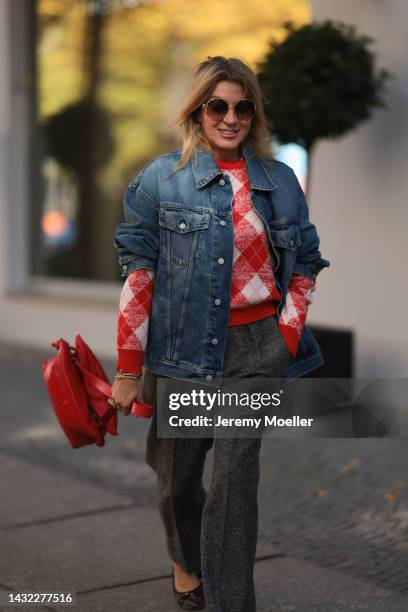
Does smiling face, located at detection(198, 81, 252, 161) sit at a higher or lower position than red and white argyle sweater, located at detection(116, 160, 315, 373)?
higher

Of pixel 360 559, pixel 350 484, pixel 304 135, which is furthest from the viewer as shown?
pixel 304 135

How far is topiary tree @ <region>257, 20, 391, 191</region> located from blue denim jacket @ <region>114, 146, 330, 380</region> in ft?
11.0

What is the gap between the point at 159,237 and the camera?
11.4 feet

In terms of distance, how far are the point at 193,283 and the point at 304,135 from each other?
3.68 m

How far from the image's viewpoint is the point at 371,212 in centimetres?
746

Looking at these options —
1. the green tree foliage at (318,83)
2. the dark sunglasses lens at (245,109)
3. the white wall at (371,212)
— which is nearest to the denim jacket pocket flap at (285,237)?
the dark sunglasses lens at (245,109)

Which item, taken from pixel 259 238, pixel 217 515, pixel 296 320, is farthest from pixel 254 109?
pixel 217 515

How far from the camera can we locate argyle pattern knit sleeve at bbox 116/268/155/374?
346cm

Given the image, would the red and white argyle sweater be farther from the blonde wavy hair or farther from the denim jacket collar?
the blonde wavy hair

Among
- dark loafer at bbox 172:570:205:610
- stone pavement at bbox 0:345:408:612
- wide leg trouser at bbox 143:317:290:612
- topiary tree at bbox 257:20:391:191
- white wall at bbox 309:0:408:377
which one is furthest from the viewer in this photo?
white wall at bbox 309:0:408:377

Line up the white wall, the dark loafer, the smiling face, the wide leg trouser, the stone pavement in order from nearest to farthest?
the wide leg trouser < the smiling face < the dark loafer < the stone pavement < the white wall

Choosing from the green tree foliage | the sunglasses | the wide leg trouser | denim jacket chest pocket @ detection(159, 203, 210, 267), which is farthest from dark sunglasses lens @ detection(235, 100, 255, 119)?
the green tree foliage

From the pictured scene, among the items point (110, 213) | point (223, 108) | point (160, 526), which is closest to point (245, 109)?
point (223, 108)

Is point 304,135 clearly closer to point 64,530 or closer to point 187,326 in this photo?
point 64,530
